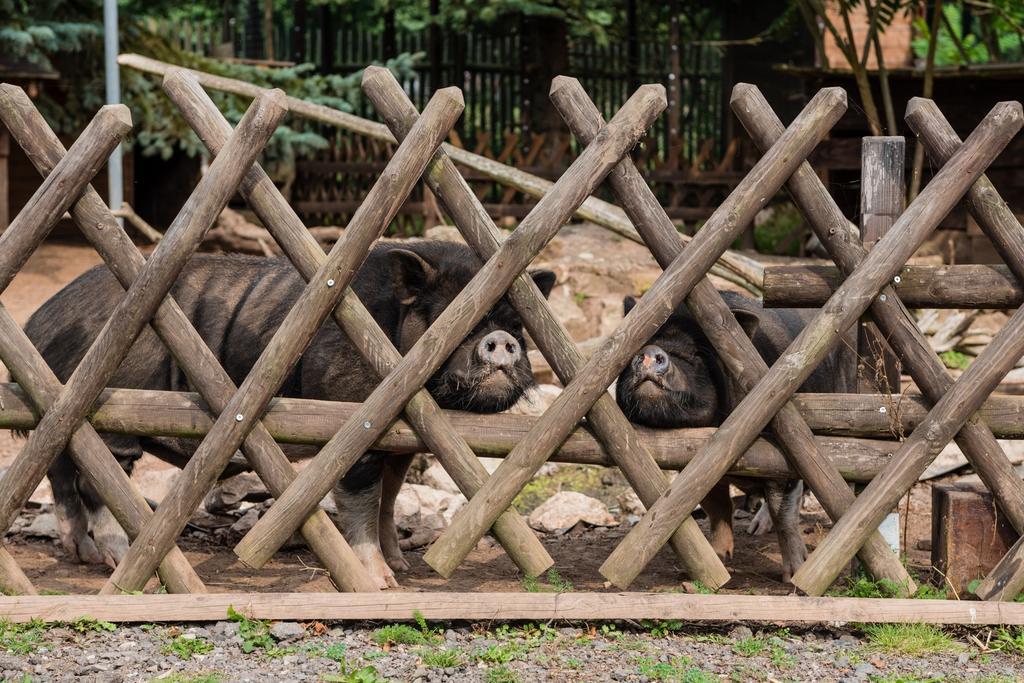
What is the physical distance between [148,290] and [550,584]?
6.75 feet

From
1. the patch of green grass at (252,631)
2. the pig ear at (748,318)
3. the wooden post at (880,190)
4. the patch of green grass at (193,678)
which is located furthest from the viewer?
the pig ear at (748,318)

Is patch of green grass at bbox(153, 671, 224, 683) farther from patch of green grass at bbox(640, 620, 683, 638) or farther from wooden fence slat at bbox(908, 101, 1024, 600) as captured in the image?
wooden fence slat at bbox(908, 101, 1024, 600)

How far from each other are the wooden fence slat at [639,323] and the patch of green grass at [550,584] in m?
0.36

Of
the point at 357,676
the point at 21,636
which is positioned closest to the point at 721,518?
the point at 357,676

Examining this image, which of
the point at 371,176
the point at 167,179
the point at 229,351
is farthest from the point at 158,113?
the point at 229,351

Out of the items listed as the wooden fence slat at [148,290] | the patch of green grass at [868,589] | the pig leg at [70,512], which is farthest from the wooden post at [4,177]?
the patch of green grass at [868,589]

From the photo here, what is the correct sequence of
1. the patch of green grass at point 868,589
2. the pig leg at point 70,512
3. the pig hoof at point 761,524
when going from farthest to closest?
the pig hoof at point 761,524, the pig leg at point 70,512, the patch of green grass at point 868,589

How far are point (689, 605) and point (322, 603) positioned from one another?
4.49 feet

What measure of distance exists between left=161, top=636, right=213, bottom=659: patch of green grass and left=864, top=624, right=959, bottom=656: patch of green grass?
2.41 m

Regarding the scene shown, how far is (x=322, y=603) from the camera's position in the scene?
4.70m

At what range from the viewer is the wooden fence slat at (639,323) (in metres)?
4.78

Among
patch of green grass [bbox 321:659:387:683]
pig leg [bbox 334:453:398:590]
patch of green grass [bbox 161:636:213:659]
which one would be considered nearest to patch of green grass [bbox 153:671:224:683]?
patch of green grass [bbox 161:636:213:659]

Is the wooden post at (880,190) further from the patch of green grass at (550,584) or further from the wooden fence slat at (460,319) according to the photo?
the patch of green grass at (550,584)

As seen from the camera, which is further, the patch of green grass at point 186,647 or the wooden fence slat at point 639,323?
the wooden fence slat at point 639,323
